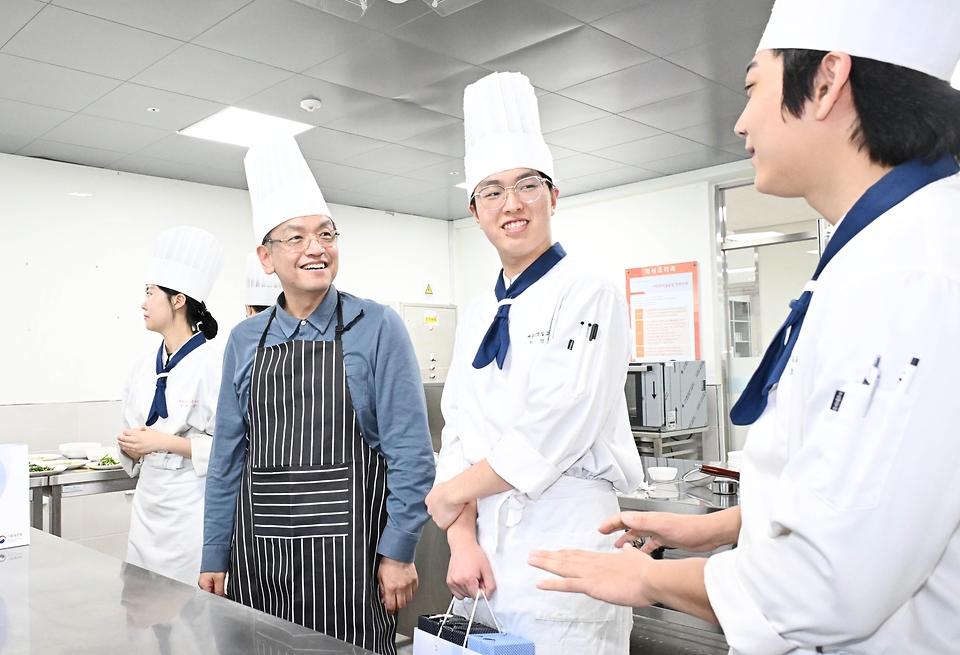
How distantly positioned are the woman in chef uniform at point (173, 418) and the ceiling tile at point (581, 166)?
3539 millimetres

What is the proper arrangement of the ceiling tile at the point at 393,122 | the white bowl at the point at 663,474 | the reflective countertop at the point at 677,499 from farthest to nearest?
the ceiling tile at the point at 393,122 → the white bowl at the point at 663,474 → the reflective countertop at the point at 677,499

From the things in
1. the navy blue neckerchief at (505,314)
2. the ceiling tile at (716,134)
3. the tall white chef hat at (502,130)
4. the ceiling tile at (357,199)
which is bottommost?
the navy blue neckerchief at (505,314)

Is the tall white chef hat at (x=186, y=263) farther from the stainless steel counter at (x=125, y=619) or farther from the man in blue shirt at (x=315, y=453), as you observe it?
the stainless steel counter at (x=125, y=619)

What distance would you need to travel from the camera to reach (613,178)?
21.3 ft

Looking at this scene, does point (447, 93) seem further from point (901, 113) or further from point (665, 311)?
point (901, 113)

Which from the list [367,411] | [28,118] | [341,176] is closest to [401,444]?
[367,411]

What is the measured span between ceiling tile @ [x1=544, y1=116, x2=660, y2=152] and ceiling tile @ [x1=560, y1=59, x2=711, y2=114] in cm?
32

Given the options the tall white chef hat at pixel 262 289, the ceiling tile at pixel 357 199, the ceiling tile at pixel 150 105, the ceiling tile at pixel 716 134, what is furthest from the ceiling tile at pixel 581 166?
the tall white chef hat at pixel 262 289

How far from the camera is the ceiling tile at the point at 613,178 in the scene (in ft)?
20.6

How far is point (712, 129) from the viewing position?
16.8ft

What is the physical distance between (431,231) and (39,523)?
5.11 m

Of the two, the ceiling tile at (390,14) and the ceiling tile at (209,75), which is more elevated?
the ceiling tile at (390,14)

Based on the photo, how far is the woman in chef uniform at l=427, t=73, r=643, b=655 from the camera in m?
1.41

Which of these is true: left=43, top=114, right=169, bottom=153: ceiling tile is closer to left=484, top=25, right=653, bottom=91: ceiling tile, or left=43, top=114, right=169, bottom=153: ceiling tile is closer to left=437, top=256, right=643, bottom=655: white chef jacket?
left=484, top=25, right=653, bottom=91: ceiling tile
